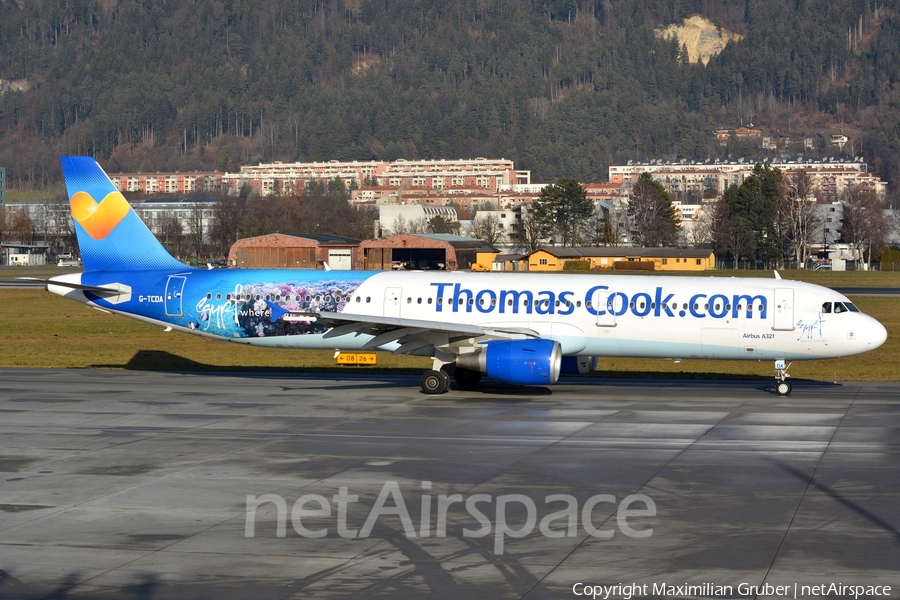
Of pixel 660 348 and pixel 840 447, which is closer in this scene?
pixel 840 447

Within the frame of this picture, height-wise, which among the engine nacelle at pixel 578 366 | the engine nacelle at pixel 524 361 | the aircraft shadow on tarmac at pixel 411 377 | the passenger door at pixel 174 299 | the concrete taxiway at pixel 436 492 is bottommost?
the aircraft shadow on tarmac at pixel 411 377

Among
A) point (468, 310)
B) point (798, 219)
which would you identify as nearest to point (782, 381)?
point (468, 310)

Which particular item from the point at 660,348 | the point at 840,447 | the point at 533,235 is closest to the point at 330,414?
the point at 660,348

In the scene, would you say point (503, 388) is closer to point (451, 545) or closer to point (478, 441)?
point (478, 441)

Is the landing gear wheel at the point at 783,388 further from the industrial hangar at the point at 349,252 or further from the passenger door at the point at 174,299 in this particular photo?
the industrial hangar at the point at 349,252

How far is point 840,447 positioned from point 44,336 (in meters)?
41.4

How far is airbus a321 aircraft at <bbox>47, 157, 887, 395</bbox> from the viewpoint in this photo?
34000 mm

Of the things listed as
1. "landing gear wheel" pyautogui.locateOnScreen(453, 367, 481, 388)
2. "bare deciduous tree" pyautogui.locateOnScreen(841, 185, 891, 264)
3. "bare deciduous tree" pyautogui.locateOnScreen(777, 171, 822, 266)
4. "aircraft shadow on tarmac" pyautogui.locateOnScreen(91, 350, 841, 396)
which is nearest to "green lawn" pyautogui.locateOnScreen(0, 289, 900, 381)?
"aircraft shadow on tarmac" pyautogui.locateOnScreen(91, 350, 841, 396)

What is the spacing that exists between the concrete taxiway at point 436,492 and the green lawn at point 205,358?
8569mm

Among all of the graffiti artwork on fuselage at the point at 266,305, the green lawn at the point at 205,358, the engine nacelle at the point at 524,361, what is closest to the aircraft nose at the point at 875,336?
the green lawn at the point at 205,358

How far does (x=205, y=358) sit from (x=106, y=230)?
1001cm

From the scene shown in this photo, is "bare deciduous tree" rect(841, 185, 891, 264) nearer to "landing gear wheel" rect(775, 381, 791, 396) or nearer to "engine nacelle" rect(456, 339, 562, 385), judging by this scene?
"landing gear wheel" rect(775, 381, 791, 396)

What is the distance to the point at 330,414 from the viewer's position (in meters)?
30.8

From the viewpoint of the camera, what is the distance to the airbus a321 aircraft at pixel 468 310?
3400 centimetres
